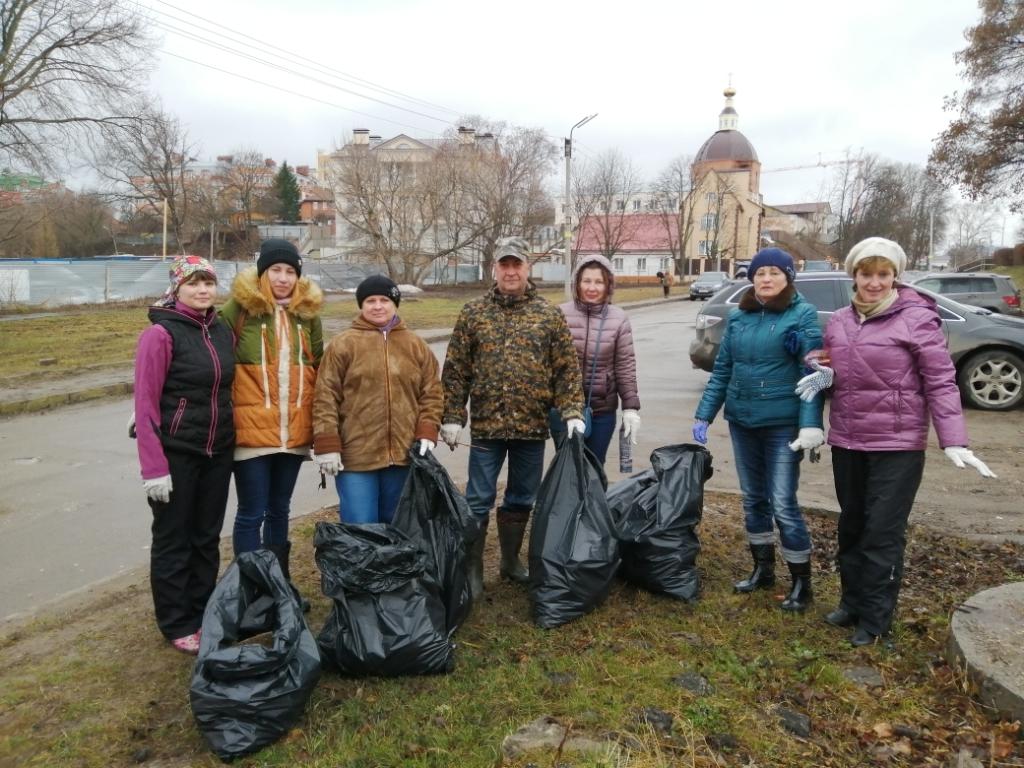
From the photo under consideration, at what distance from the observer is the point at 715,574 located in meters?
4.11

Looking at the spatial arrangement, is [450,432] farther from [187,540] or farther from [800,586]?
[800,586]

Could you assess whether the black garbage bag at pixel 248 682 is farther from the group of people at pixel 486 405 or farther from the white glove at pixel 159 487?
the group of people at pixel 486 405

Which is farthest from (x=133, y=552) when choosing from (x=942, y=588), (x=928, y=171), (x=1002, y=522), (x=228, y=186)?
(x=228, y=186)

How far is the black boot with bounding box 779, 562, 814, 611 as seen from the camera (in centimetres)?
365

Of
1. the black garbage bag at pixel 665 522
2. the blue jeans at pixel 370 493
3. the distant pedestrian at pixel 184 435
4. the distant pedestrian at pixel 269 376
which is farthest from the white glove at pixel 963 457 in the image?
the distant pedestrian at pixel 184 435

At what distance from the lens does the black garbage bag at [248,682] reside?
257cm

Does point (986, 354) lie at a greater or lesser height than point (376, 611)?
greater

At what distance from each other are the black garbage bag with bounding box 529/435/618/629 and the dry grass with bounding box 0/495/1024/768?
125mm

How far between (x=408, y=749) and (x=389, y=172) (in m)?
38.0

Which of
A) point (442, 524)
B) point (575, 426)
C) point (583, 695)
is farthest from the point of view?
point (575, 426)

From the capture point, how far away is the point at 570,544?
3.46 metres

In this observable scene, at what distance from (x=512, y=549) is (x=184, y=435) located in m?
1.78

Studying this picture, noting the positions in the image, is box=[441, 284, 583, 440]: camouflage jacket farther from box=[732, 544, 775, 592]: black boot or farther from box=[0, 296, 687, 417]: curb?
box=[0, 296, 687, 417]: curb

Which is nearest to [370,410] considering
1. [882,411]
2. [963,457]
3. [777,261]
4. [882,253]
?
[777,261]
